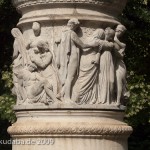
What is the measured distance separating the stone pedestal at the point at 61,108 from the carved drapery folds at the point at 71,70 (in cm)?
2

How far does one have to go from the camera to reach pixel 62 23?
7.34 metres

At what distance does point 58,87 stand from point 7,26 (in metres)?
8.40

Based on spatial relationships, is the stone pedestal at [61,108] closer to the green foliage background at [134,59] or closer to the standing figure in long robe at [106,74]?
the standing figure in long robe at [106,74]

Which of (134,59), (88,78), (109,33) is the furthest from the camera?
(134,59)

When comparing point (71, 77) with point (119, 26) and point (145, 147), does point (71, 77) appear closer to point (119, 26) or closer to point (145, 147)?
point (119, 26)

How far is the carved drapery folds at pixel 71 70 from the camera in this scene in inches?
281

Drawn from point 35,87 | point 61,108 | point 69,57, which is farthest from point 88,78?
point 35,87

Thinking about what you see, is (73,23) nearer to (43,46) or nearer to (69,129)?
(43,46)

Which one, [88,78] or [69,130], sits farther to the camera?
[88,78]

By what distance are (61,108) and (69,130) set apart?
318mm

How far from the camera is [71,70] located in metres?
7.12

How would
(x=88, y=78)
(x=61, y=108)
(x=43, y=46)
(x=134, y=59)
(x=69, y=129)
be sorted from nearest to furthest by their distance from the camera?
1. (x=69, y=129)
2. (x=61, y=108)
3. (x=88, y=78)
4. (x=43, y=46)
5. (x=134, y=59)

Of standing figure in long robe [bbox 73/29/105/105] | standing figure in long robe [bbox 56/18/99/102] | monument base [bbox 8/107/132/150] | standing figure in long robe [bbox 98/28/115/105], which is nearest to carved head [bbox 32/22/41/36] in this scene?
standing figure in long robe [bbox 56/18/99/102]

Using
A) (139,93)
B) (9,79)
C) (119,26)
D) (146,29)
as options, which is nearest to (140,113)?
(139,93)
